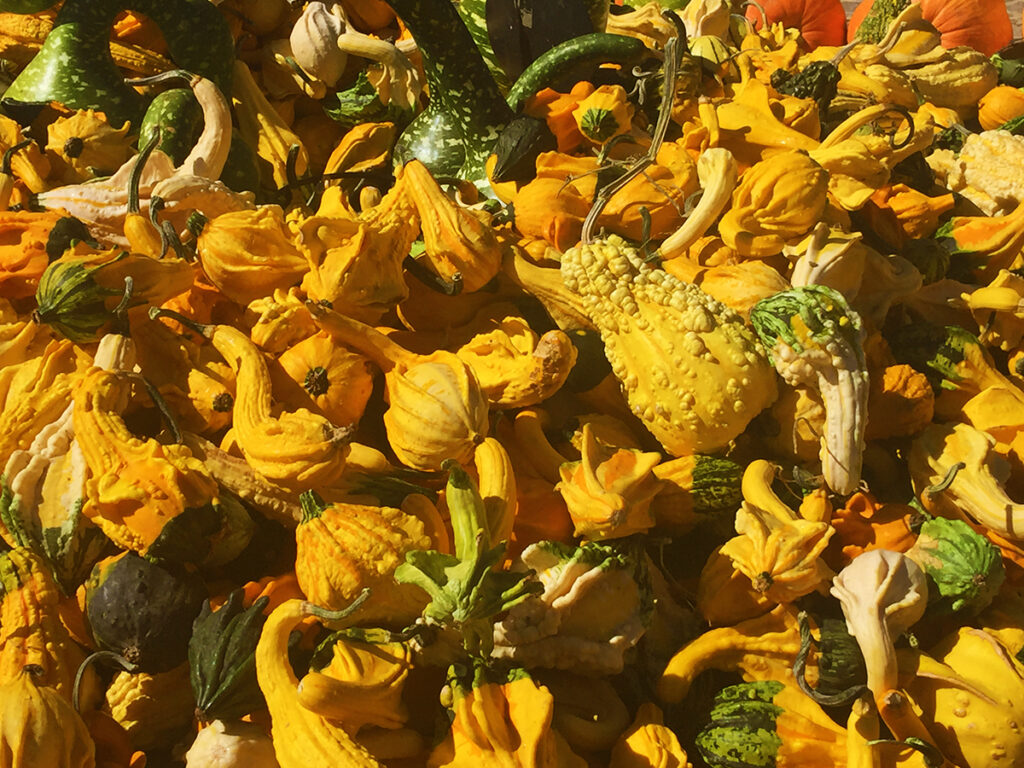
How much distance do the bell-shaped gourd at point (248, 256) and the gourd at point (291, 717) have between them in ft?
2.45

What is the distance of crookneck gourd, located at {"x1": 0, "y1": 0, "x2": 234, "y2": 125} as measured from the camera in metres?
2.63

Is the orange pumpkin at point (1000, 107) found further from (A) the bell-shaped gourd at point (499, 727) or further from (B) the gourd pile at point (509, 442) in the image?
(A) the bell-shaped gourd at point (499, 727)

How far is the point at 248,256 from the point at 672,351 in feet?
2.90

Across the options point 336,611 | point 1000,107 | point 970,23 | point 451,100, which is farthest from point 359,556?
point 970,23

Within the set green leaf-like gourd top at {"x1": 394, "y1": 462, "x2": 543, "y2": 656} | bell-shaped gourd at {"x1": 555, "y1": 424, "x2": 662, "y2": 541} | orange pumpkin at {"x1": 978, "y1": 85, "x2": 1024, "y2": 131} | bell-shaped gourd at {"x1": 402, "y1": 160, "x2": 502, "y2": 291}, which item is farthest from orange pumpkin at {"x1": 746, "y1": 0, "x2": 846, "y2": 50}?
green leaf-like gourd top at {"x1": 394, "y1": 462, "x2": 543, "y2": 656}

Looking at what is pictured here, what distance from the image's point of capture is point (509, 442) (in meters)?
1.94

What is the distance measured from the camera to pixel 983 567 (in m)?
1.73

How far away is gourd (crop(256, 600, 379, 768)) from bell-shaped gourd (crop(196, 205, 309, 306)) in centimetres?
75

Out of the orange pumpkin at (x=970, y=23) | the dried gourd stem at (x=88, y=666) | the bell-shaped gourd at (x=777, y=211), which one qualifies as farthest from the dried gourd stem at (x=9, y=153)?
the orange pumpkin at (x=970, y=23)

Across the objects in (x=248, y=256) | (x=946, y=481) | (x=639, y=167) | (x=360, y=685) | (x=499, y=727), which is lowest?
(x=946, y=481)

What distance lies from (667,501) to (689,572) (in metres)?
0.18

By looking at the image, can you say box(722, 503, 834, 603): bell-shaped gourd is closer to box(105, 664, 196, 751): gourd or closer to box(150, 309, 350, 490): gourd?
box(150, 309, 350, 490): gourd

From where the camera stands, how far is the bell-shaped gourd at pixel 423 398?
1.74 m

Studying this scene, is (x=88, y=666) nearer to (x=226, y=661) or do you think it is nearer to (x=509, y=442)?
(x=226, y=661)
